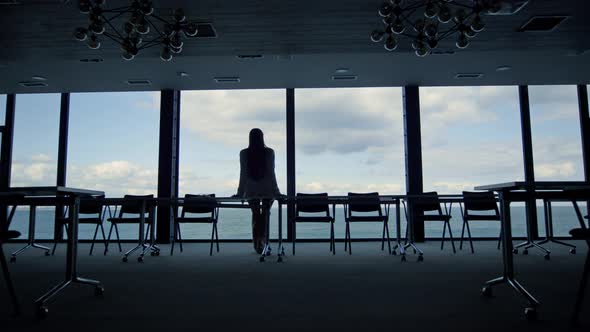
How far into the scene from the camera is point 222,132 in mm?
8625

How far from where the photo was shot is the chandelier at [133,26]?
427cm

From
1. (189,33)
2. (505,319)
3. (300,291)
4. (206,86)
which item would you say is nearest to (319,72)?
(206,86)

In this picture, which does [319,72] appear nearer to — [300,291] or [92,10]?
[92,10]

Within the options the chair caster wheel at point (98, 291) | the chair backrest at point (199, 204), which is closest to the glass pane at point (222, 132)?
the chair backrest at point (199, 204)

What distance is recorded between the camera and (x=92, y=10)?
4266 millimetres

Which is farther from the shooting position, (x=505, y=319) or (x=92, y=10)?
(x=92, y=10)

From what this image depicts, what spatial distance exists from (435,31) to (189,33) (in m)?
2.85

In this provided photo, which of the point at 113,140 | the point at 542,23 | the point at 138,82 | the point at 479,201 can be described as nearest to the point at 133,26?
the point at 138,82

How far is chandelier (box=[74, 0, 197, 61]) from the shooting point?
14.0 ft

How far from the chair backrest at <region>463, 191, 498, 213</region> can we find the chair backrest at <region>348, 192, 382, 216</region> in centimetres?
115

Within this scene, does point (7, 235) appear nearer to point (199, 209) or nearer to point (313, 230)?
point (199, 209)

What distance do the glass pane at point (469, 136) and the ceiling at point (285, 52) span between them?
1.65ft

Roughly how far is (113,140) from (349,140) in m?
5.02

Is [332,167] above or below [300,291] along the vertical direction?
above
